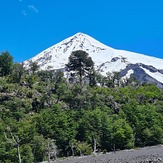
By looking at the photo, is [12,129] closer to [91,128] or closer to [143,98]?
[91,128]

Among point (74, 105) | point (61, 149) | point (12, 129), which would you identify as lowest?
point (61, 149)

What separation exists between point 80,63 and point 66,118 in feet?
101

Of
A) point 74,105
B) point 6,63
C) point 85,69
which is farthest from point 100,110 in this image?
point 6,63

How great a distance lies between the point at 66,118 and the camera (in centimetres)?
6462

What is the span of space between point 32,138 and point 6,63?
3847cm

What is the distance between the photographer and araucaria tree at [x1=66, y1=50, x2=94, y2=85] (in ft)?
300

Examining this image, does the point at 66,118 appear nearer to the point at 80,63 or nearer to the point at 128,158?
the point at 128,158

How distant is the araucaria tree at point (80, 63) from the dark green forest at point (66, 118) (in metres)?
0.31

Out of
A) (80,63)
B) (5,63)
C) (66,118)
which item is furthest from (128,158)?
(5,63)

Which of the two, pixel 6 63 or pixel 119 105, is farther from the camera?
pixel 6 63

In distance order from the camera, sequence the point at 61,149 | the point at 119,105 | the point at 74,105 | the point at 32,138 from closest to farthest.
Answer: the point at 32,138 < the point at 61,149 < the point at 74,105 < the point at 119,105

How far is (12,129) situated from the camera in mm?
56031

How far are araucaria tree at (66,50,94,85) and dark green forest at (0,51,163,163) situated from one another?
310 millimetres

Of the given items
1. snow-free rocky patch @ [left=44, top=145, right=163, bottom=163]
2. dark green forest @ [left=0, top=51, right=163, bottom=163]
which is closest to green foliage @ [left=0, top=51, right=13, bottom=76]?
dark green forest @ [left=0, top=51, right=163, bottom=163]
